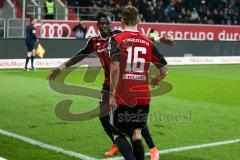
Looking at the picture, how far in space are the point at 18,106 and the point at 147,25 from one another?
17.8m

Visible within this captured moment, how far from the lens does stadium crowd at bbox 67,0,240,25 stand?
2850 centimetres

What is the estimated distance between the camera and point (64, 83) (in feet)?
50.7

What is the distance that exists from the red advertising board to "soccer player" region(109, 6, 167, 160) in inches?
717

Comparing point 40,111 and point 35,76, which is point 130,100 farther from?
point 35,76

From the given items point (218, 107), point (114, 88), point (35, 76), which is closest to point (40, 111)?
point (218, 107)

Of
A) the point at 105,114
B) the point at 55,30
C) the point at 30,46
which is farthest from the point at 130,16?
the point at 55,30

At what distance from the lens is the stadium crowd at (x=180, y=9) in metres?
28.5

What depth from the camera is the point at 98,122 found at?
9328 millimetres

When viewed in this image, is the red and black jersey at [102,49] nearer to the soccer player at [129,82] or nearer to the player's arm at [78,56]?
the player's arm at [78,56]

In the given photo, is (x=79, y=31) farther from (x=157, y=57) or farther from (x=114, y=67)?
(x=114, y=67)

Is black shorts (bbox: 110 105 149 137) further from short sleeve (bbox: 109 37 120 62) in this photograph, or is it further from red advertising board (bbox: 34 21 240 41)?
red advertising board (bbox: 34 21 240 41)

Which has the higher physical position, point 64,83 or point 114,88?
point 114,88

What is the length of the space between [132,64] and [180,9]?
26.3 m

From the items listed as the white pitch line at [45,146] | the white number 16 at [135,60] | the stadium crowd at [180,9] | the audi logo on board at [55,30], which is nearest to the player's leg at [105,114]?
the white pitch line at [45,146]
